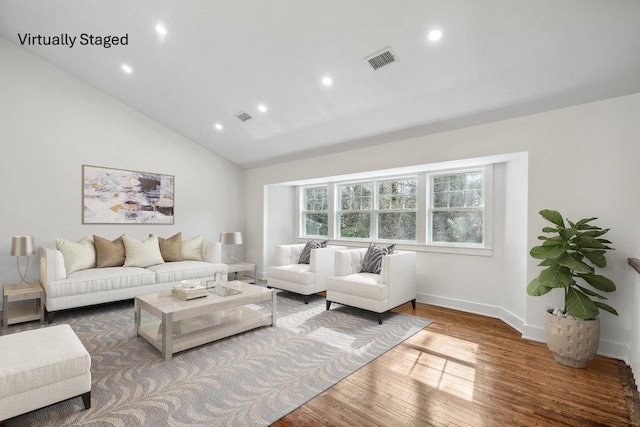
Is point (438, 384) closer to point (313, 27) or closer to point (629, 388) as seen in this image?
point (629, 388)

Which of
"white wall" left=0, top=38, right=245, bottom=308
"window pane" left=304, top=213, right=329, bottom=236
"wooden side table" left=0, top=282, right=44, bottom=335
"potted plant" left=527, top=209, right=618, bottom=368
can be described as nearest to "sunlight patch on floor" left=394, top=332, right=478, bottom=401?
"potted plant" left=527, top=209, right=618, bottom=368

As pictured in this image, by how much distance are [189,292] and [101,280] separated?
5.57ft

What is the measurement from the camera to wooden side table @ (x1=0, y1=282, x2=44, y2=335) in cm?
351

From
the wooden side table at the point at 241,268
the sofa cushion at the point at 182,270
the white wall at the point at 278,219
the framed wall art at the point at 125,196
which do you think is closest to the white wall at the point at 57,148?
the framed wall art at the point at 125,196

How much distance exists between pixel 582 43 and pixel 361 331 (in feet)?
10.7

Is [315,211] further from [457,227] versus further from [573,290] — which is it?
[573,290]

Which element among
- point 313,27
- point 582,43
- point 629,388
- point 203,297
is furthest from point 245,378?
point 582,43

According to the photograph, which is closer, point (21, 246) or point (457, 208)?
point (21, 246)

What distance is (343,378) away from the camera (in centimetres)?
241

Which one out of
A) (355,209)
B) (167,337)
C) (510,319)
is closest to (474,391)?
(510,319)

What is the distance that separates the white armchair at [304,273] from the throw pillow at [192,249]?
1.45 m

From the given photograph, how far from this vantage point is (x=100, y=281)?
3.92 meters

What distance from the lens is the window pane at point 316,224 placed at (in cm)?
623

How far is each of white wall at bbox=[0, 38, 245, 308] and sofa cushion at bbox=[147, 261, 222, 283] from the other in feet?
3.23
